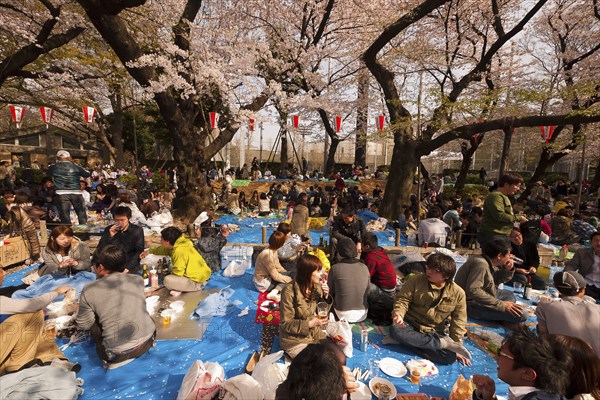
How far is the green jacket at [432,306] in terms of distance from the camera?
3598mm

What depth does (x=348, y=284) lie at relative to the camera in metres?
4.02

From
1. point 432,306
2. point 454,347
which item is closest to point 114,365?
point 432,306

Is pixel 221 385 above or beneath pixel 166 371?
above

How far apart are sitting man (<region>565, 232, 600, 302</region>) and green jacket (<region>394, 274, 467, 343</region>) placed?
308 cm

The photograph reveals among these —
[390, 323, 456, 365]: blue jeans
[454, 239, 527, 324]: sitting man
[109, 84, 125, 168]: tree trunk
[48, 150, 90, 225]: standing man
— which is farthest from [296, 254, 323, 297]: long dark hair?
[109, 84, 125, 168]: tree trunk

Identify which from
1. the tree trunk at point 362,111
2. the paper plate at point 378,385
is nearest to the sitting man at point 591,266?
the paper plate at point 378,385

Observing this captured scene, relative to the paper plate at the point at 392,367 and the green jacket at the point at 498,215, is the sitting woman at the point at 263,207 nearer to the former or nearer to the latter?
the green jacket at the point at 498,215

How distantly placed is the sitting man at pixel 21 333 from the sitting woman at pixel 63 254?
2150mm

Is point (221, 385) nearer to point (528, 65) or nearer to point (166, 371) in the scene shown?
point (166, 371)

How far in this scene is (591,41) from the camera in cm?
1410

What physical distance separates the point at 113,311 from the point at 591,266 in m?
7.08

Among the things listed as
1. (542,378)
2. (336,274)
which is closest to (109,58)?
(336,274)

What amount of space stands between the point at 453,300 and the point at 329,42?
53.7 ft

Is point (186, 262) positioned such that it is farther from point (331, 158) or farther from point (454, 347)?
point (331, 158)
